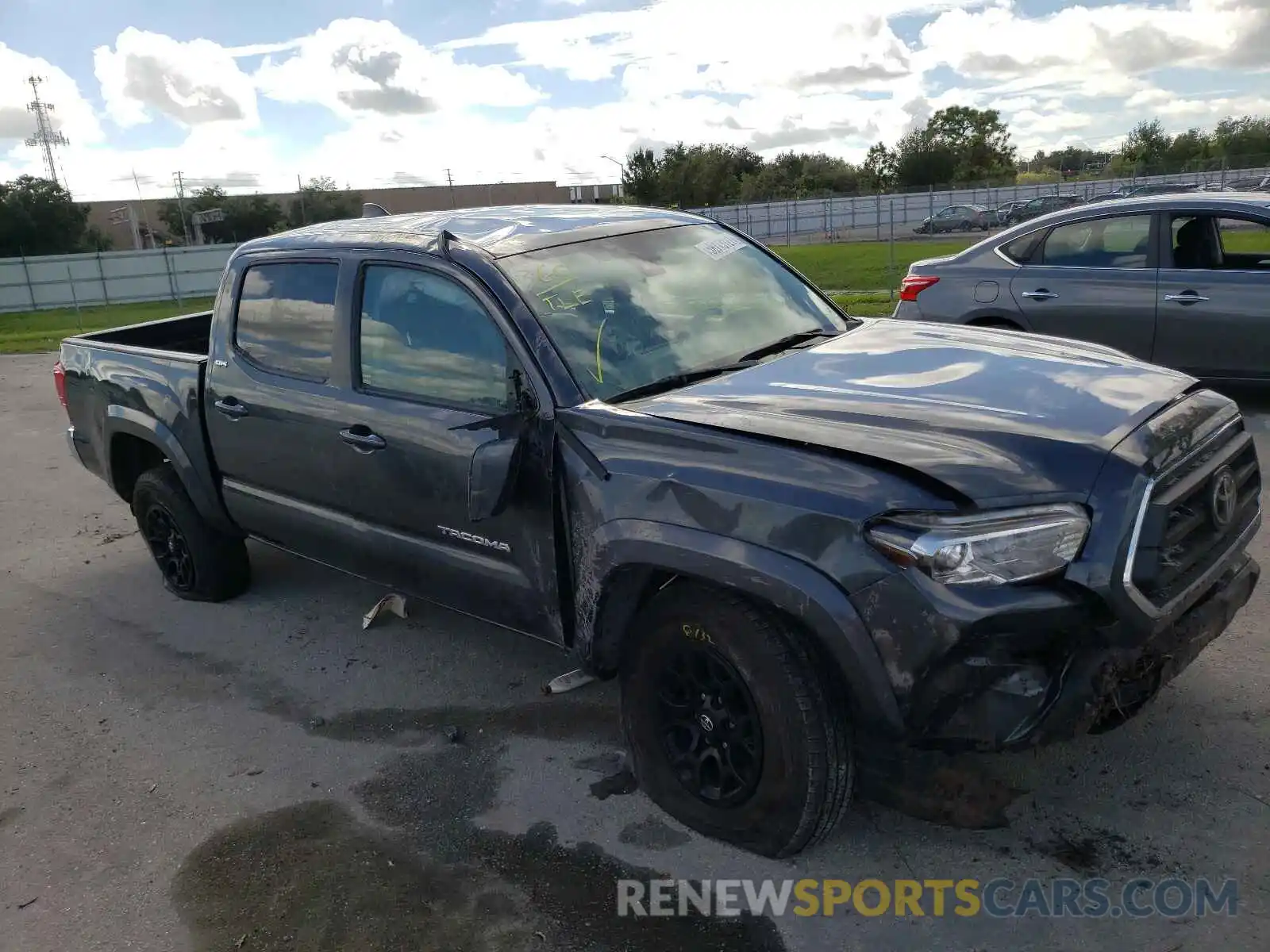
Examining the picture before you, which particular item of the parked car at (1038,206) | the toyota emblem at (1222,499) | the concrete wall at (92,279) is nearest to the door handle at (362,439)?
the toyota emblem at (1222,499)

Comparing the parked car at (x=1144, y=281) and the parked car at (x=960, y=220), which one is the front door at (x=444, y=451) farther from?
the parked car at (x=960, y=220)

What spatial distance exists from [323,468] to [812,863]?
8.03 ft


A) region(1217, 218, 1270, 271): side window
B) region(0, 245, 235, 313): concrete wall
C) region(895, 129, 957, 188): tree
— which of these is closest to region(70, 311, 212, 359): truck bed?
region(1217, 218, 1270, 271): side window

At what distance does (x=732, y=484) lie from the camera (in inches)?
111

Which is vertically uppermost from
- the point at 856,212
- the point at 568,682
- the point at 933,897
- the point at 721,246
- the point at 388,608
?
the point at 721,246

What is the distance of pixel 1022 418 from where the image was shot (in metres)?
2.88

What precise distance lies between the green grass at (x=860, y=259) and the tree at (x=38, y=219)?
116 ft

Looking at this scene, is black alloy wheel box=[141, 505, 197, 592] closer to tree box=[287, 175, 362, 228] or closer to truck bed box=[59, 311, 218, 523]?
truck bed box=[59, 311, 218, 523]

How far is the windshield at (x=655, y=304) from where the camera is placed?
3.53m

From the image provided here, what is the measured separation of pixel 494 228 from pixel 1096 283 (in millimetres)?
5277

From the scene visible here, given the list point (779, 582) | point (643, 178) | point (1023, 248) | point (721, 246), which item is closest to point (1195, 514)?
point (779, 582)

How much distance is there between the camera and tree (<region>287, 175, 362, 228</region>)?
50500mm

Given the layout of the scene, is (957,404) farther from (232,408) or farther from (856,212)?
(856,212)

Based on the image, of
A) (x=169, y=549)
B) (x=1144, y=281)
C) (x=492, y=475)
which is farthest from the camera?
(x=1144, y=281)
